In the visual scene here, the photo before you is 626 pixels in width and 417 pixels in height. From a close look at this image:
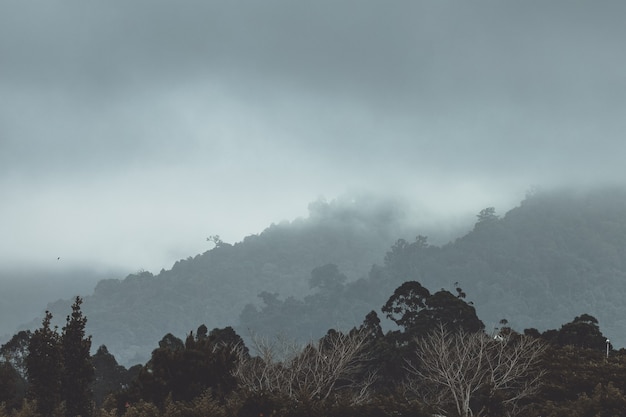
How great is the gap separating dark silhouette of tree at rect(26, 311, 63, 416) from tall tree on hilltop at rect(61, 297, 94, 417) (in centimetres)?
37

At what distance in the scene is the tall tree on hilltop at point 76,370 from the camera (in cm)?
3700

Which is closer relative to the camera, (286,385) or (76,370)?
(76,370)

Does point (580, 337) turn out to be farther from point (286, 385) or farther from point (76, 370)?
point (76, 370)

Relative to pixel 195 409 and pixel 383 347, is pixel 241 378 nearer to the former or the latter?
pixel 195 409

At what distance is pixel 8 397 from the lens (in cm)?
4597

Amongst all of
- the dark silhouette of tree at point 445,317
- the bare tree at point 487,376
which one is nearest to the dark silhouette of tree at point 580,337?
the dark silhouette of tree at point 445,317

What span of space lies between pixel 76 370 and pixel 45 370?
1620mm

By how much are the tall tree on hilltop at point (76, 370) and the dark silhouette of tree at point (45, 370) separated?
0.37 m

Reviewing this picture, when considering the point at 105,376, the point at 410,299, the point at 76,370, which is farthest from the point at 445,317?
the point at 105,376

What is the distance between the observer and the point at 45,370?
1452 inches

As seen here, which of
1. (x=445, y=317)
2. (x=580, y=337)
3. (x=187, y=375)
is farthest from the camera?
(x=445, y=317)

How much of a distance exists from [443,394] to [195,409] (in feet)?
66.5

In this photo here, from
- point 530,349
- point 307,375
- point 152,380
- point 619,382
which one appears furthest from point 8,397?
point 619,382

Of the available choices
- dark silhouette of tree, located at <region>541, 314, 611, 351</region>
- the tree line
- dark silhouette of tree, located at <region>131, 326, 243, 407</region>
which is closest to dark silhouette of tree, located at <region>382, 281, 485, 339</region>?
dark silhouette of tree, located at <region>541, 314, 611, 351</region>
